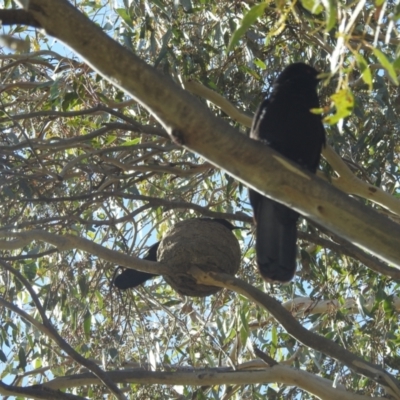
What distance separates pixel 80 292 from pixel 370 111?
203cm

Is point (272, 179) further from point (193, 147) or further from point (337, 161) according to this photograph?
point (337, 161)

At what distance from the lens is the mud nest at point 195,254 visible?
4.32 meters

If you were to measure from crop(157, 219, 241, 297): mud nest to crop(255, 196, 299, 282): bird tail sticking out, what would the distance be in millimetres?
339

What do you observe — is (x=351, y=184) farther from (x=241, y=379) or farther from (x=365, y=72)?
(x=365, y=72)

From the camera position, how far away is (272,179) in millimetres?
2521

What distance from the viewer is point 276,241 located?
410 cm

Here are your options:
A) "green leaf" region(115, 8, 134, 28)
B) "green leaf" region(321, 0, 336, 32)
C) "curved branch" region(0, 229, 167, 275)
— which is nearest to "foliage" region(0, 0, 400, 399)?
"green leaf" region(115, 8, 134, 28)

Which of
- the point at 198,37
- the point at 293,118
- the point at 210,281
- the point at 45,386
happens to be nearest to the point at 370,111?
the point at 293,118

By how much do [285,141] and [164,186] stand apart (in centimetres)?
149

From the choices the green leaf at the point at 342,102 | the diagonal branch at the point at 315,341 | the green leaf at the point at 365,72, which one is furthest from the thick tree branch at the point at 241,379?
the green leaf at the point at 342,102

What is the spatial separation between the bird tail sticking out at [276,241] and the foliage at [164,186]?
0.49ft

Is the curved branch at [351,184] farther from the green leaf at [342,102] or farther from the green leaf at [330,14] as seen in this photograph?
the green leaf at [342,102]

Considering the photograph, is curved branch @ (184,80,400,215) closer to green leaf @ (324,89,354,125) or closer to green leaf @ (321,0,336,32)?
green leaf @ (321,0,336,32)

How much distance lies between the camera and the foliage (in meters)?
4.46
